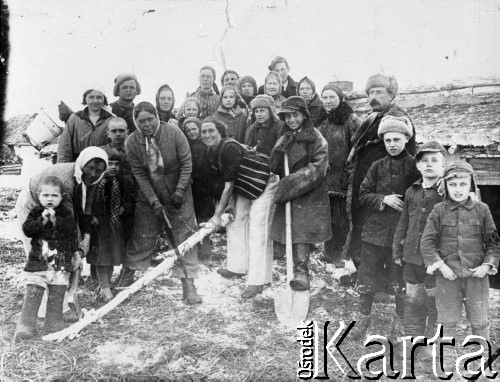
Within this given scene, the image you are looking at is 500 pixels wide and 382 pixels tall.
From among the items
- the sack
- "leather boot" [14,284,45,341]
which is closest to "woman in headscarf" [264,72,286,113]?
the sack

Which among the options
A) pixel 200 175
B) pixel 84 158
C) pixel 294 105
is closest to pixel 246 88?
pixel 200 175

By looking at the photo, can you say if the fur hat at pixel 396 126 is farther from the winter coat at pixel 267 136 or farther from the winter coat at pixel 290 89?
the winter coat at pixel 290 89

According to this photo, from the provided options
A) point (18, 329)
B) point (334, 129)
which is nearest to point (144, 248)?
point (18, 329)

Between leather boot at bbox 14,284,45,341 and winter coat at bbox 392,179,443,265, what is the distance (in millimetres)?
2871

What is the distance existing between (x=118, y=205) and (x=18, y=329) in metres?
1.29

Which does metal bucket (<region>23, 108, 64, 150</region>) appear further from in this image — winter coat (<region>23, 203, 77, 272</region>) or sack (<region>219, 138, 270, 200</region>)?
sack (<region>219, 138, 270, 200</region>)

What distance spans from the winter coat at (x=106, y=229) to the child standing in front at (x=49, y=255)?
42cm

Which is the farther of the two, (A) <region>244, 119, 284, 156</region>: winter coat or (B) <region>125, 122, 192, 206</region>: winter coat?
(A) <region>244, 119, 284, 156</region>: winter coat

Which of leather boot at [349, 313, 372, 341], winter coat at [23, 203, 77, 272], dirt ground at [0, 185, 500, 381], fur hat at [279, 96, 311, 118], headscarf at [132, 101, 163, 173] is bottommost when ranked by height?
dirt ground at [0, 185, 500, 381]

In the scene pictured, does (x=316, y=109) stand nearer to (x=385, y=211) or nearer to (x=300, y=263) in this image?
A: (x=385, y=211)

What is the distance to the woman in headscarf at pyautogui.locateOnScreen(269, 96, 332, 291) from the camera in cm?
372

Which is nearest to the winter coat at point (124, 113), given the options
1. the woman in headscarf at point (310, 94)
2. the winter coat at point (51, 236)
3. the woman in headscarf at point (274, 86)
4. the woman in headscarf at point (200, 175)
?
the woman in headscarf at point (200, 175)

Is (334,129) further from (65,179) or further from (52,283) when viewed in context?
(52,283)

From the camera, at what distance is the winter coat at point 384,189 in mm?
3359
